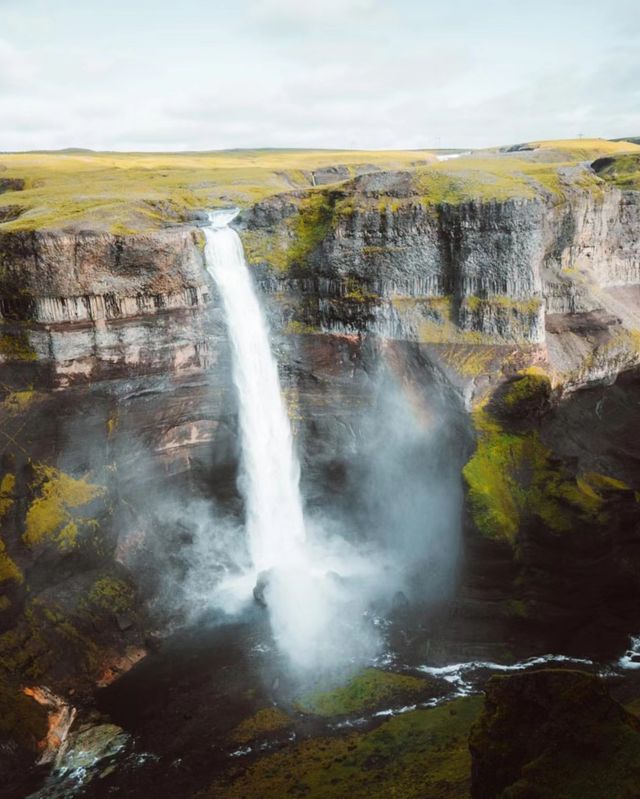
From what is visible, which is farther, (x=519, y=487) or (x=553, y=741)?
(x=519, y=487)

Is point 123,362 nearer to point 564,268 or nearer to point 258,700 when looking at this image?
point 258,700

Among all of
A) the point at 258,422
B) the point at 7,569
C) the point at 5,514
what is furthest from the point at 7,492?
the point at 258,422

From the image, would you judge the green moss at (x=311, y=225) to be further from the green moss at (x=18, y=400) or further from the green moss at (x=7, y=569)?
the green moss at (x=7, y=569)

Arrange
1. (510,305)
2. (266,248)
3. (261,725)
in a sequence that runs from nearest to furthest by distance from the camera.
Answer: (261,725), (510,305), (266,248)

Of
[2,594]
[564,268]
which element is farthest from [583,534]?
[2,594]

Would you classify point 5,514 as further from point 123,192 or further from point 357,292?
point 123,192

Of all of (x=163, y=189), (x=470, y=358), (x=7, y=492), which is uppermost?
(x=163, y=189)

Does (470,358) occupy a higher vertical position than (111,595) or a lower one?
higher

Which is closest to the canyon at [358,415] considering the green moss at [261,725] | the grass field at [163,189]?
the grass field at [163,189]
